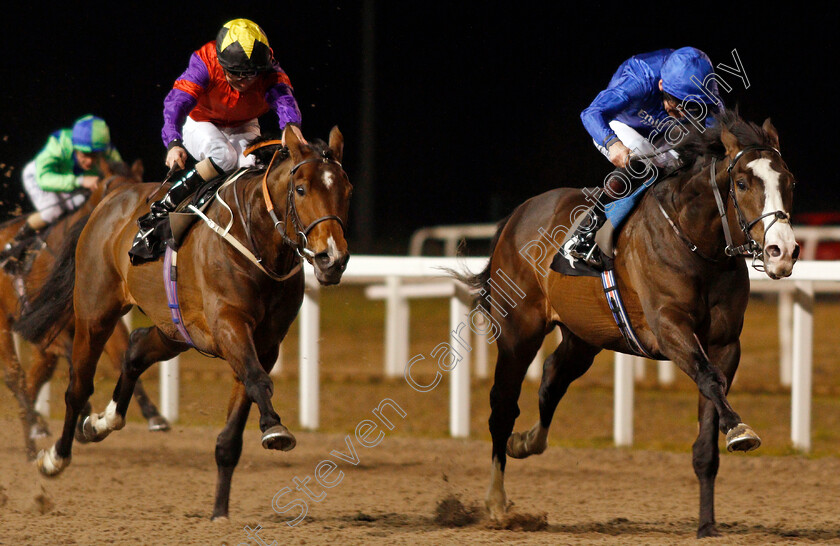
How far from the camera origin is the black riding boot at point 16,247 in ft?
22.8

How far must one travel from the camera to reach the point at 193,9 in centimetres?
844

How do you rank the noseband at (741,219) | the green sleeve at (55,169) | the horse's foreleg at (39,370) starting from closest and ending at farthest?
the noseband at (741,219), the horse's foreleg at (39,370), the green sleeve at (55,169)

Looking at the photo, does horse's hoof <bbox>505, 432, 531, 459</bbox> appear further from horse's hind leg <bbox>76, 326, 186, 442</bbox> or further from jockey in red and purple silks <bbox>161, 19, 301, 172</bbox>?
jockey in red and purple silks <bbox>161, 19, 301, 172</bbox>

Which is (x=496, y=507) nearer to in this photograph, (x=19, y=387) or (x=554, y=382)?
(x=554, y=382)

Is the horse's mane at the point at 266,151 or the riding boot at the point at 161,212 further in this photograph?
the riding boot at the point at 161,212

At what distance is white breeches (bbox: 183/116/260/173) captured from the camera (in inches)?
198

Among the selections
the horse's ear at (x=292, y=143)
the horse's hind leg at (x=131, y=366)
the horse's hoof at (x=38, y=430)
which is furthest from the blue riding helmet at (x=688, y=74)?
the horse's hoof at (x=38, y=430)

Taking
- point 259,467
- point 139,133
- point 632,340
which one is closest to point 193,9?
point 139,133

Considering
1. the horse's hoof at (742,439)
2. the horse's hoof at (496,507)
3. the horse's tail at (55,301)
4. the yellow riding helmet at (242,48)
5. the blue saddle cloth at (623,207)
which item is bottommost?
the horse's hoof at (496,507)

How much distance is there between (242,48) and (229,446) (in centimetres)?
182

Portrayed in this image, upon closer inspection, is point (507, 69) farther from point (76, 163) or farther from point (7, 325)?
point (7, 325)

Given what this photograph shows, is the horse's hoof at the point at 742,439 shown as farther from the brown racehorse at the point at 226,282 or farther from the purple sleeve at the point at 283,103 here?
the purple sleeve at the point at 283,103

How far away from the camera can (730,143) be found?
4.15 metres

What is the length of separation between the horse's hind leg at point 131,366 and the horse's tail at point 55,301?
68 centimetres
